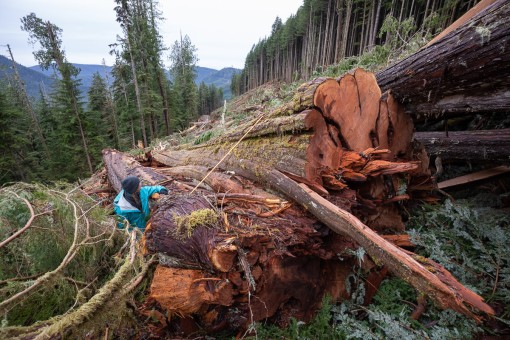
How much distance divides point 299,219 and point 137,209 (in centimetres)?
244

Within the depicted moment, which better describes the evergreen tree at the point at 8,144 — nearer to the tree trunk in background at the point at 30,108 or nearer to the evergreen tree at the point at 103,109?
the tree trunk in background at the point at 30,108

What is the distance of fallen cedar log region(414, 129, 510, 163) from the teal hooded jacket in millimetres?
3919

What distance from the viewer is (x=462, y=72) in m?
2.43

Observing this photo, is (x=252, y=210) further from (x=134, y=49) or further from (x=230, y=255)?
(x=134, y=49)

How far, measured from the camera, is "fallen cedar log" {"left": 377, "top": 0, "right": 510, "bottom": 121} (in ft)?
6.98

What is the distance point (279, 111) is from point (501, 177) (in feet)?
10.1

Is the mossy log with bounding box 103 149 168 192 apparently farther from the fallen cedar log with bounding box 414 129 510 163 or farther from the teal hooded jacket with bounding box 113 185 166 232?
the fallen cedar log with bounding box 414 129 510 163

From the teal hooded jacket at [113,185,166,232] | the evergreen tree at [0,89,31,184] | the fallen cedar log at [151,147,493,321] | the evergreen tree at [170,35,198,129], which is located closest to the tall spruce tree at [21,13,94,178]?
the evergreen tree at [0,89,31,184]

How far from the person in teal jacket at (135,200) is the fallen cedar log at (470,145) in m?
3.86

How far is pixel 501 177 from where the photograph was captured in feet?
10.5

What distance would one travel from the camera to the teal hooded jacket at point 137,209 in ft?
10.8

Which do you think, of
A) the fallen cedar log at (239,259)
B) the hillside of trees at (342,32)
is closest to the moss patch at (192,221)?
the fallen cedar log at (239,259)

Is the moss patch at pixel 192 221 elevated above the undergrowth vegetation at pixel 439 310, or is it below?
above

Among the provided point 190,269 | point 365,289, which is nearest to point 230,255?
point 190,269
